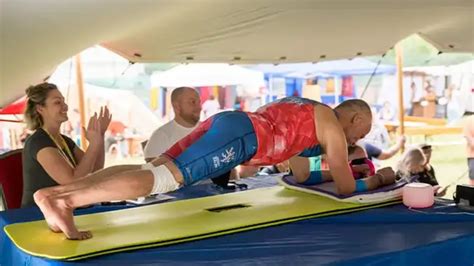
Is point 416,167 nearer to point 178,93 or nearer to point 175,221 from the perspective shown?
point 178,93

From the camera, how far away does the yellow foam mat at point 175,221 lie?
5.79 feet

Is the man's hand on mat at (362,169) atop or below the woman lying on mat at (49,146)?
below

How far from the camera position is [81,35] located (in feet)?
10.5

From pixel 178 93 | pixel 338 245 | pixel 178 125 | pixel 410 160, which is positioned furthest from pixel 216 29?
pixel 338 245

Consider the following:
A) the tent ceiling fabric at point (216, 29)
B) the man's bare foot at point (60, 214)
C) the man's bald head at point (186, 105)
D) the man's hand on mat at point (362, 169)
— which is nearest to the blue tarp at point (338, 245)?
the man's bare foot at point (60, 214)

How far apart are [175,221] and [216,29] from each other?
1.87 m

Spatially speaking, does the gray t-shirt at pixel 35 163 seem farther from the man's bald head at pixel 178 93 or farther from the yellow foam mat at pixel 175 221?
the man's bald head at pixel 178 93

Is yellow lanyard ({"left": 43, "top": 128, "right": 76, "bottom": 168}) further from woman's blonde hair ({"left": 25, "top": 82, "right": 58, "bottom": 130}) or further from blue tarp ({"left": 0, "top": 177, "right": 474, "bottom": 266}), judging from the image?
blue tarp ({"left": 0, "top": 177, "right": 474, "bottom": 266})

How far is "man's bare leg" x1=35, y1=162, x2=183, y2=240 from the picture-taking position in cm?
182

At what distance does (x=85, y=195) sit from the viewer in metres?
1.84

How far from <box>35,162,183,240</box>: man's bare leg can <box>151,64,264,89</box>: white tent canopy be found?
132 inches

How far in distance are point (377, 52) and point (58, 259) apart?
3.62 meters

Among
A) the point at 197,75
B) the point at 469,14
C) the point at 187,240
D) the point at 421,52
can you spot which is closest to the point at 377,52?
the point at 469,14

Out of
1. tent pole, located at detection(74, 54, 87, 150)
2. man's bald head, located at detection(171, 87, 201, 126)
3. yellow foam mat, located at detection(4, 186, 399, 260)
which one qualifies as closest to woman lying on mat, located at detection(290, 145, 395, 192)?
yellow foam mat, located at detection(4, 186, 399, 260)
